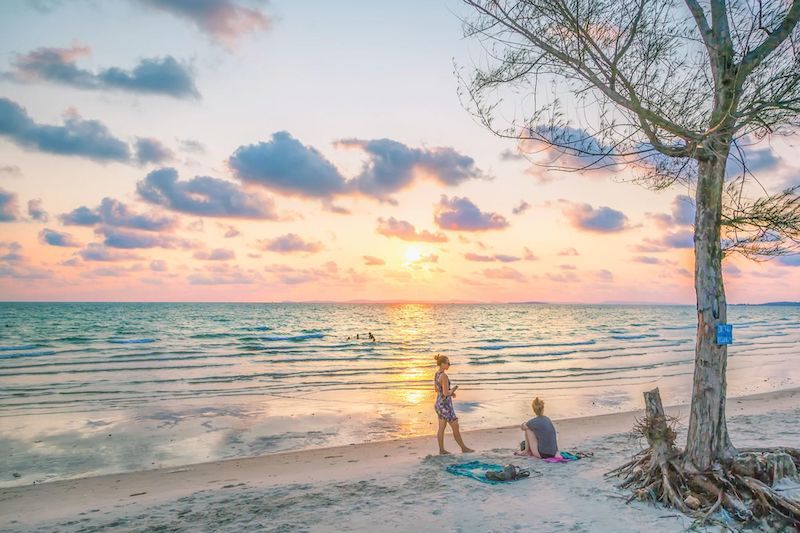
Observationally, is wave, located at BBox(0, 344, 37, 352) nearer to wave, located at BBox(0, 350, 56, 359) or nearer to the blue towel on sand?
wave, located at BBox(0, 350, 56, 359)

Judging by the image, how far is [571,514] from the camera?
728 cm

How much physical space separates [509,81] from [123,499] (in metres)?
9.28

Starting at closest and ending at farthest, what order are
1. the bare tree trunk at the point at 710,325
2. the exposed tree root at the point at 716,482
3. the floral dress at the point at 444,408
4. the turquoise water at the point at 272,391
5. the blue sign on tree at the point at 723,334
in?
1. the exposed tree root at the point at 716,482
2. the blue sign on tree at the point at 723,334
3. the bare tree trunk at the point at 710,325
4. the floral dress at the point at 444,408
5. the turquoise water at the point at 272,391

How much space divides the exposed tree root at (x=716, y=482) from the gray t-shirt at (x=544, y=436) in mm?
2260

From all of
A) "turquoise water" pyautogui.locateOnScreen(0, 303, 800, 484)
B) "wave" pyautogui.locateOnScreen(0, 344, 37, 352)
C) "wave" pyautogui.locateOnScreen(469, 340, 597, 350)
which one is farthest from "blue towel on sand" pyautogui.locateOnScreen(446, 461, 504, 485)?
"wave" pyautogui.locateOnScreen(0, 344, 37, 352)

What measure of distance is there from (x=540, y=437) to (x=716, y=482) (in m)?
3.82

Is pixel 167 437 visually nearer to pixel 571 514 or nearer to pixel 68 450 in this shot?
pixel 68 450

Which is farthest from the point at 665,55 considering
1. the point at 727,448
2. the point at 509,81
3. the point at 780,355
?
the point at 780,355

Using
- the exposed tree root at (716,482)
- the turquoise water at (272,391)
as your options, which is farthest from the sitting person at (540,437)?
the turquoise water at (272,391)

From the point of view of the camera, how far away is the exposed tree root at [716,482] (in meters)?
6.62

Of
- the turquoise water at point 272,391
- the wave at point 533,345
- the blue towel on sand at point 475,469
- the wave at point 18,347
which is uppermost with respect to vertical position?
the blue towel on sand at point 475,469

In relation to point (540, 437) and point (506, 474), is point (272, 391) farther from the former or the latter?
point (506, 474)

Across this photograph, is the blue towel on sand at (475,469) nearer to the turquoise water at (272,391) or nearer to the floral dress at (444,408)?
the floral dress at (444,408)

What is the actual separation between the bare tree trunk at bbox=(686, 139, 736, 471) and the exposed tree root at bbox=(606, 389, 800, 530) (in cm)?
24
